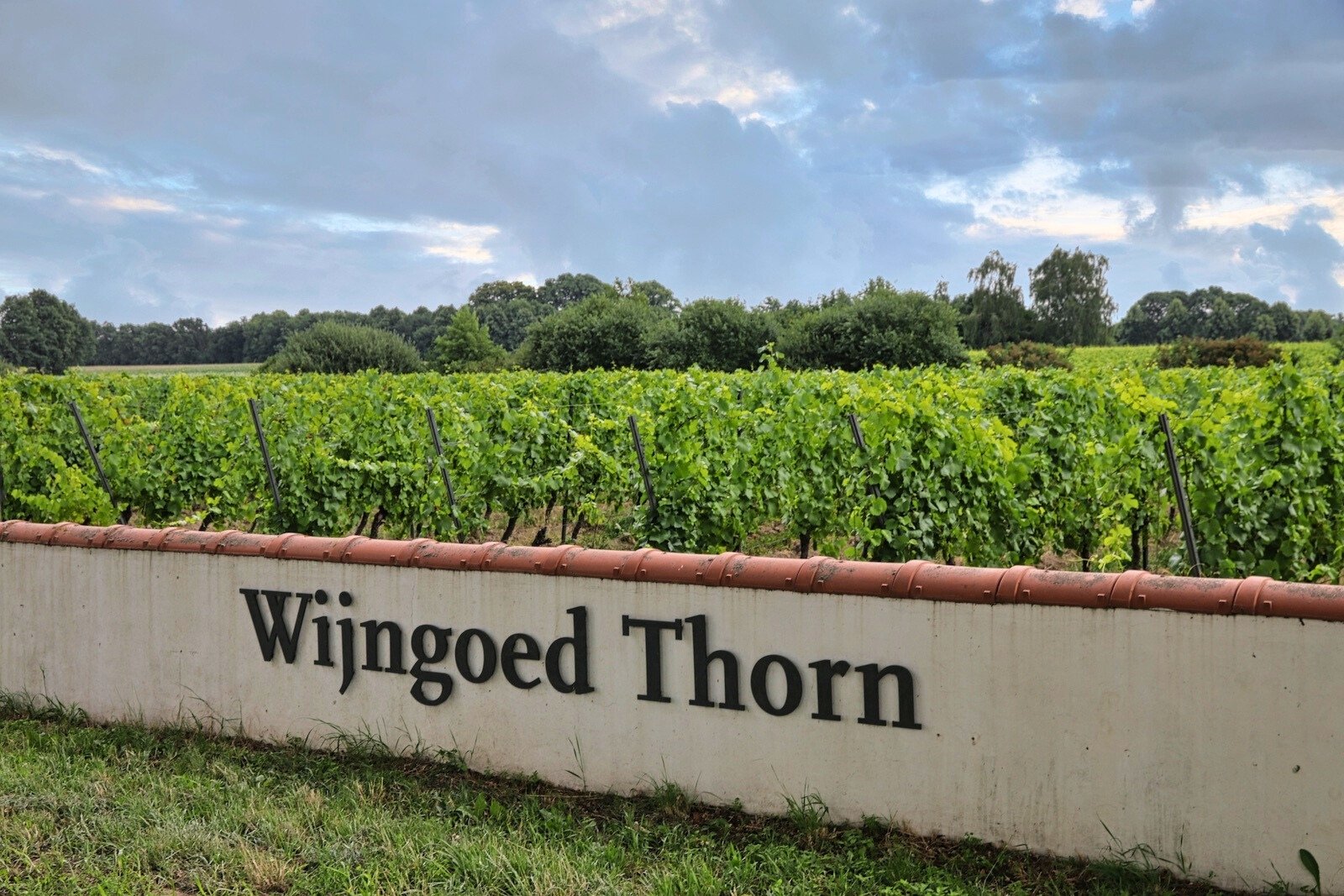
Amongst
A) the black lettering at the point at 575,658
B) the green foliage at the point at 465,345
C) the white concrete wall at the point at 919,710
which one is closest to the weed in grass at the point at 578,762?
the white concrete wall at the point at 919,710

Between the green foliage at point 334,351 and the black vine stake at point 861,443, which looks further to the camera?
the green foliage at point 334,351

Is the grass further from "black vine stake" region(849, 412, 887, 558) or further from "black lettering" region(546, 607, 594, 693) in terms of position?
"black vine stake" region(849, 412, 887, 558)

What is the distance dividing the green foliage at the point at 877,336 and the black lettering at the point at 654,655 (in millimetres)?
35044

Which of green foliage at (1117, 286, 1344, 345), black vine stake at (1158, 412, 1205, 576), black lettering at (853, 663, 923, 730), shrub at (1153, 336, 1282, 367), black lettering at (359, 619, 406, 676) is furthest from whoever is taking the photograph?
green foliage at (1117, 286, 1344, 345)

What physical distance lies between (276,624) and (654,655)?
6.23 ft

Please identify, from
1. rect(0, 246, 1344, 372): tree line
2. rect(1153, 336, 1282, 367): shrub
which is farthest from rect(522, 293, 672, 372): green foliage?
rect(1153, 336, 1282, 367): shrub

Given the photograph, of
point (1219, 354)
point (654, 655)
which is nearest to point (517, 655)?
point (654, 655)

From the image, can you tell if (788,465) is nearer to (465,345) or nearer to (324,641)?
(324,641)

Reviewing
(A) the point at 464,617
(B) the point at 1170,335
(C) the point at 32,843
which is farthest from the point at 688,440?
(B) the point at 1170,335

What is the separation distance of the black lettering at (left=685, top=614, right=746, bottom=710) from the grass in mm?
386

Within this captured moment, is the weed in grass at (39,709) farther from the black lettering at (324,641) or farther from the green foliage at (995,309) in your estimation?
the green foliage at (995,309)

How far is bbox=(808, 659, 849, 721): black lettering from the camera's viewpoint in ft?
13.7

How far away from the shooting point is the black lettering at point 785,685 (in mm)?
4223

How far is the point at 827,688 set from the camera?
13.7ft
